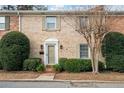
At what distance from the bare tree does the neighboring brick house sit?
896 mm

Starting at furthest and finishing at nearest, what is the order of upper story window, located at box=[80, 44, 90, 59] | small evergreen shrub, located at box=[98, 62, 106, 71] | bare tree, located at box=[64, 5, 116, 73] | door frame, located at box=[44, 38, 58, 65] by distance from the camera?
upper story window, located at box=[80, 44, 90, 59], door frame, located at box=[44, 38, 58, 65], small evergreen shrub, located at box=[98, 62, 106, 71], bare tree, located at box=[64, 5, 116, 73]

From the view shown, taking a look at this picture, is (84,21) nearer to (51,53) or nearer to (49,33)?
(49,33)

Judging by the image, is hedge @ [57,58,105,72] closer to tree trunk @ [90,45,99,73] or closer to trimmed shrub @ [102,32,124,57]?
tree trunk @ [90,45,99,73]

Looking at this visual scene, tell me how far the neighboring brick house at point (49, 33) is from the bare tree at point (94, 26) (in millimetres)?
896

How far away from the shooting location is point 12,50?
74.5 feet

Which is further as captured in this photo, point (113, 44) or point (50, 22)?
point (50, 22)

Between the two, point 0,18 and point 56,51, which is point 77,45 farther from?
point 0,18

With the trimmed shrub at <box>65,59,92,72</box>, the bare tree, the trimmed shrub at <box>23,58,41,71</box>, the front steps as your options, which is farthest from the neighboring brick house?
the trimmed shrub at <box>65,59,92,72</box>

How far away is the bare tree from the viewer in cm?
2184

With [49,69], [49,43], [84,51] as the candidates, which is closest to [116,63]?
[84,51]

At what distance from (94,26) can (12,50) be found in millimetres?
6558

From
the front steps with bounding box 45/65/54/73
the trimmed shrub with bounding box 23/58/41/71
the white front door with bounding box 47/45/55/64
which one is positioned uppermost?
the white front door with bounding box 47/45/55/64

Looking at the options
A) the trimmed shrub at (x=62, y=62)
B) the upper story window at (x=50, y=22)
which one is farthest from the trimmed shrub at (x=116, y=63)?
the upper story window at (x=50, y=22)

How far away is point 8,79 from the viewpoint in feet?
62.5
